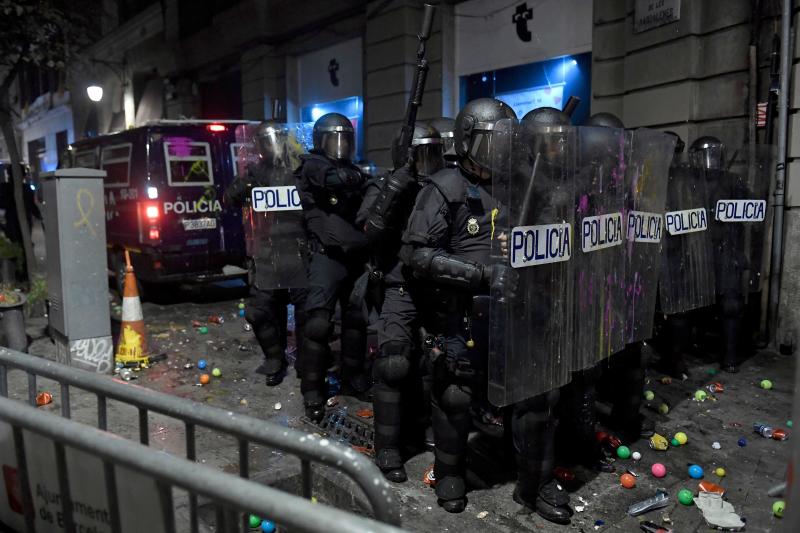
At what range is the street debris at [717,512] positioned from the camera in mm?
3473

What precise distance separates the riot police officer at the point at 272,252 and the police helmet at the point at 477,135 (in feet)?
7.53

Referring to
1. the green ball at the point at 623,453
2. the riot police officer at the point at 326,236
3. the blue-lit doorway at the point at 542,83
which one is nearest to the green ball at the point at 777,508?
the green ball at the point at 623,453

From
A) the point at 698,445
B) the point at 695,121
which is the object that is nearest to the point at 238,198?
the point at 698,445

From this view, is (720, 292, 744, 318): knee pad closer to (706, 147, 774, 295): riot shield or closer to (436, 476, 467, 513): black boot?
(706, 147, 774, 295): riot shield

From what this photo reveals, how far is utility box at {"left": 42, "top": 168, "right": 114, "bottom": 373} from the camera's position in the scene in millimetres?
5707

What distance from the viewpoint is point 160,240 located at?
8.54 m

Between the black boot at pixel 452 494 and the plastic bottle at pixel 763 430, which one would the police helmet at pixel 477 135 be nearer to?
the black boot at pixel 452 494

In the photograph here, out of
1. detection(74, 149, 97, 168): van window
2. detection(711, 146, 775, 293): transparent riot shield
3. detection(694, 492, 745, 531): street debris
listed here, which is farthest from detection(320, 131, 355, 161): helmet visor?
detection(74, 149, 97, 168): van window

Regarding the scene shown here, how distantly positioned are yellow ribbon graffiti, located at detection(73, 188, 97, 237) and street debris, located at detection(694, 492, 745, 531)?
17.2ft

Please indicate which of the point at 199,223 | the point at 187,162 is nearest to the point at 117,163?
the point at 187,162

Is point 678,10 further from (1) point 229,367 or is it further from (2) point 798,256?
(1) point 229,367

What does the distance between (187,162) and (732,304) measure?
22.0ft

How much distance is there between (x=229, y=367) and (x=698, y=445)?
4.22 metres

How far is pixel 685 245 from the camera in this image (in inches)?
199
